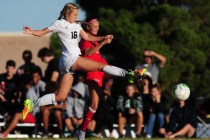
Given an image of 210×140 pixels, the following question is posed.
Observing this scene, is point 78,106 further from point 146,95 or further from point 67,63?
point 67,63

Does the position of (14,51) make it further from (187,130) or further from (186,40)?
(187,130)

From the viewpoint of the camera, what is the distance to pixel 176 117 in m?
18.0

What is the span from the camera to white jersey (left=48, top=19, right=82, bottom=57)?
13.1 meters

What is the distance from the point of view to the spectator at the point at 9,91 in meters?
18.7

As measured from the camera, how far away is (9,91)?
18859 mm

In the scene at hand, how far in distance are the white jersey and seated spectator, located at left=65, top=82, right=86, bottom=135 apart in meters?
5.77

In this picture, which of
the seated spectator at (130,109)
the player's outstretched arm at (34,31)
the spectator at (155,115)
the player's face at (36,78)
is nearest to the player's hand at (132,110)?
the seated spectator at (130,109)

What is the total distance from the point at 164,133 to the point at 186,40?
55.2 ft

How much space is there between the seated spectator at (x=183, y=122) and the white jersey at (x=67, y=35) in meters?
5.32

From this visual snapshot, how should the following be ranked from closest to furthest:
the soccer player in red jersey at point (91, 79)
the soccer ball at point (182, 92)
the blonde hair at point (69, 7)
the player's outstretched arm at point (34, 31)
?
the player's outstretched arm at point (34, 31), the blonde hair at point (69, 7), the soccer player in red jersey at point (91, 79), the soccer ball at point (182, 92)

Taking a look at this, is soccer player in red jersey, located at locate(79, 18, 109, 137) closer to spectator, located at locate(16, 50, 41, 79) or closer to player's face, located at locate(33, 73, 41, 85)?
player's face, located at locate(33, 73, 41, 85)

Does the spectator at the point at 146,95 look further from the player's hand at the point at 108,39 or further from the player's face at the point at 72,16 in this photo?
the player's hand at the point at 108,39

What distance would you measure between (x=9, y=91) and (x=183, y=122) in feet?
14.0

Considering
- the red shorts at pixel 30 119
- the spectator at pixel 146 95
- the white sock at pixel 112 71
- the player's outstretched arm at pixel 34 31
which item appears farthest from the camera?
the red shorts at pixel 30 119
